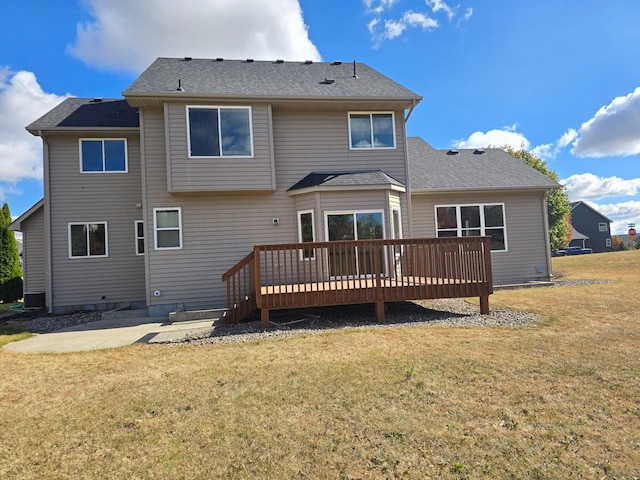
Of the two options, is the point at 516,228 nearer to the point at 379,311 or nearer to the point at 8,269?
the point at 379,311

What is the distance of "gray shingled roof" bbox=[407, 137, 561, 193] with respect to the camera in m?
12.2

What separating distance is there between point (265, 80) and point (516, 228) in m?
9.94

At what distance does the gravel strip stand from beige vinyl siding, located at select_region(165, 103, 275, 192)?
3725mm

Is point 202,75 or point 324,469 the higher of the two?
point 202,75

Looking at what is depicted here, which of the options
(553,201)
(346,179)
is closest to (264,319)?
(346,179)

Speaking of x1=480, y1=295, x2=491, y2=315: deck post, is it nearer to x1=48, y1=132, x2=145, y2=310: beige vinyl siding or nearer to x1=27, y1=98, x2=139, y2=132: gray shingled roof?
x1=48, y1=132, x2=145, y2=310: beige vinyl siding

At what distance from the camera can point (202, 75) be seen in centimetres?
1046

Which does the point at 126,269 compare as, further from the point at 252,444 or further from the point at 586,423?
the point at 586,423

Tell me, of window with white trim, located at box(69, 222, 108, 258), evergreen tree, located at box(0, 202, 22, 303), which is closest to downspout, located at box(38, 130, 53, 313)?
window with white trim, located at box(69, 222, 108, 258)

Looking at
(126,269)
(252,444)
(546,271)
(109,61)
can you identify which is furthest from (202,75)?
(546,271)

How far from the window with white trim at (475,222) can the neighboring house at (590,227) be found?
4702cm

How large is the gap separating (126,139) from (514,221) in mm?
13580

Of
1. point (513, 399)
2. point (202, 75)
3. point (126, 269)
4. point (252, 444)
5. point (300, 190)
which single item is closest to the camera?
point (252, 444)

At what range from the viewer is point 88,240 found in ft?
36.7
